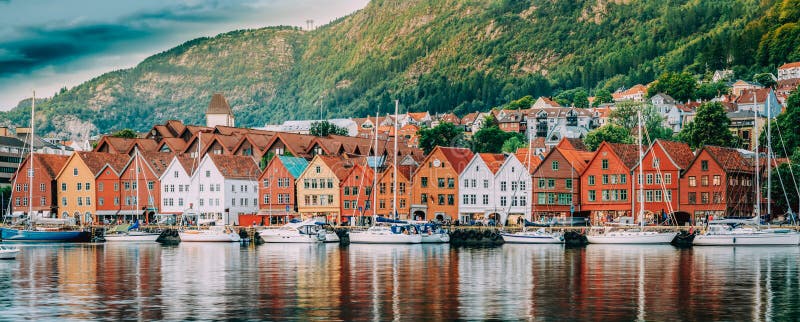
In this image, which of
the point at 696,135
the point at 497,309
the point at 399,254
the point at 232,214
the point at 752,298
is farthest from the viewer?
the point at 696,135

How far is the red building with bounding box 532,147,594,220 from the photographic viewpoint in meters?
121

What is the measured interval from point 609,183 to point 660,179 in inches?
302

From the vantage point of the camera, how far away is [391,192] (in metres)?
128

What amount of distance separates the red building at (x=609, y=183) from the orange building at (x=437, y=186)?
1589cm

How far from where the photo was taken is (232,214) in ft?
445

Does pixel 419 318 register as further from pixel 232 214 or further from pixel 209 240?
pixel 232 214

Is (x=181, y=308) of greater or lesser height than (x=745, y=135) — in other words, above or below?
below

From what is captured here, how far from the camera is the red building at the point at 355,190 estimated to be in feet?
420

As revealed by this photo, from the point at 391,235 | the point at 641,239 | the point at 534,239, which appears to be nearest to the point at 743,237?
the point at 641,239

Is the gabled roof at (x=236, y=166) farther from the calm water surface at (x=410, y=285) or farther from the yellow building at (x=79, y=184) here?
the calm water surface at (x=410, y=285)

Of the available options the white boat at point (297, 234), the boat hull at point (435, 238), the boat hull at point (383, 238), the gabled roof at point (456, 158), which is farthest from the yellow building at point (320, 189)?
the boat hull at point (435, 238)

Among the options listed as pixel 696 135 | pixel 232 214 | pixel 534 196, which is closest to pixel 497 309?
pixel 534 196

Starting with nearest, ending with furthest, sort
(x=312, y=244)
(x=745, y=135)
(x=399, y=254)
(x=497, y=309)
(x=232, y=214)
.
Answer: (x=497, y=309), (x=399, y=254), (x=312, y=244), (x=232, y=214), (x=745, y=135)

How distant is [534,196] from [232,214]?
41.4 m
